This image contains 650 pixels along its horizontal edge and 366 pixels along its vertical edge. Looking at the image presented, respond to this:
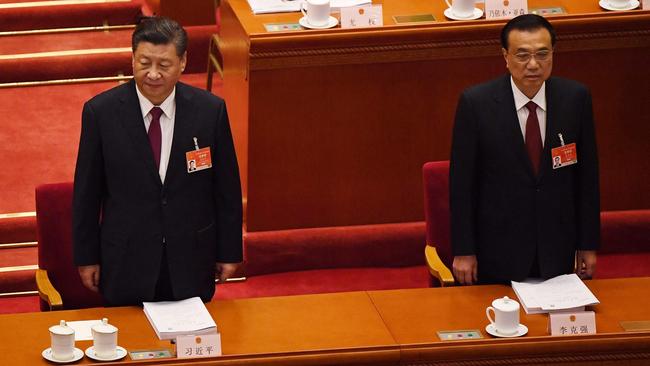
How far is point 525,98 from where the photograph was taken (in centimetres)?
406

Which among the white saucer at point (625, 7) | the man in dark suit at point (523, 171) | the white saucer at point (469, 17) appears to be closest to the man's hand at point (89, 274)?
the man in dark suit at point (523, 171)

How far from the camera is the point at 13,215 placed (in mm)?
5211

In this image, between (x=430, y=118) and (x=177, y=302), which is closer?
(x=177, y=302)

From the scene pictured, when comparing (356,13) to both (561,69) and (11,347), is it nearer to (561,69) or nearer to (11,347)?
(561,69)

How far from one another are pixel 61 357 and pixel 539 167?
1.38 m

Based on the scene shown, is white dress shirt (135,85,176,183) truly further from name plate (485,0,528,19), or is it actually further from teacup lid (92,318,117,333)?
name plate (485,0,528,19)

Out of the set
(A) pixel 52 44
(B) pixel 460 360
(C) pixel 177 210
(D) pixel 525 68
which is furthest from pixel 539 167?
(A) pixel 52 44

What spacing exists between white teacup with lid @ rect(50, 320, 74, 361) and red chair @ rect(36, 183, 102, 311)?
0.55 meters

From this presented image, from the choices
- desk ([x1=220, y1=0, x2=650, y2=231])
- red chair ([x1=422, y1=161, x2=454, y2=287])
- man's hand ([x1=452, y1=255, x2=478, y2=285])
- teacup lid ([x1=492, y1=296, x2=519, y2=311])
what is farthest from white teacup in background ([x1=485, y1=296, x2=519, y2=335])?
desk ([x1=220, y1=0, x2=650, y2=231])

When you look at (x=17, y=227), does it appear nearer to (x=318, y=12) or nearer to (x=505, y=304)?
(x=318, y=12)

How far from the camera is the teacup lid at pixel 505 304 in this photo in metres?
3.73

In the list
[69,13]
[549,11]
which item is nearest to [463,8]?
[549,11]

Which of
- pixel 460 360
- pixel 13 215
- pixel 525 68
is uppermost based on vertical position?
pixel 525 68

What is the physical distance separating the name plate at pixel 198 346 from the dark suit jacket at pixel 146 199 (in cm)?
41
